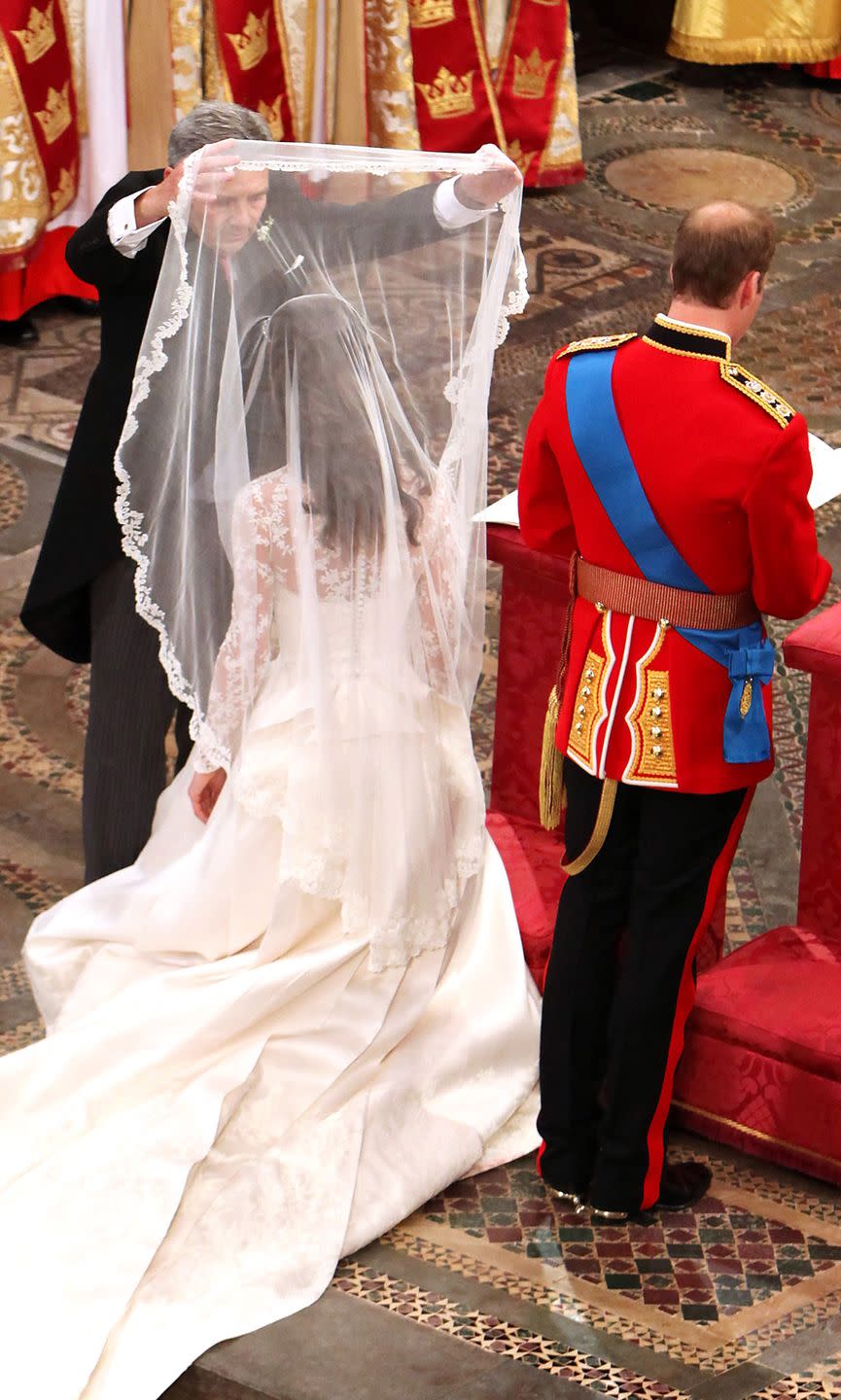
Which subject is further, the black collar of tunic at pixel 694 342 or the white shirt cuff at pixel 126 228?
the white shirt cuff at pixel 126 228

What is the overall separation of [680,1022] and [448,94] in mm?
4989

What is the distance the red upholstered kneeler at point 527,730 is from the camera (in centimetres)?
355

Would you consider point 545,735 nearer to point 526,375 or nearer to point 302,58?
point 526,375

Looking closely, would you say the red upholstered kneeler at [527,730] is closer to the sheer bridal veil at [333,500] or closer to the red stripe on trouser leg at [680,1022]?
the sheer bridal veil at [333,500]

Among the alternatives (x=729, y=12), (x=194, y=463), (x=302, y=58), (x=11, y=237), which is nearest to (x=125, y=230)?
(x=194, y=463)

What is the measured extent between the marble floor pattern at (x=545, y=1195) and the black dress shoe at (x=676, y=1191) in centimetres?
3

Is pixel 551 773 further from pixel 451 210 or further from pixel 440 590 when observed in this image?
pixel 451 210

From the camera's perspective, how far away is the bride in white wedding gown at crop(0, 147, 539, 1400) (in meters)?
2.99

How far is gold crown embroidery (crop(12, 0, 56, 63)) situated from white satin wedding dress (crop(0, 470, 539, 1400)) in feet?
11.4

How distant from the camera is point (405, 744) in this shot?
3.25m

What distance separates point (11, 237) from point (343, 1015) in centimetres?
376

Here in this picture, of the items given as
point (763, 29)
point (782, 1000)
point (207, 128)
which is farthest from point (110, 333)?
point (763, 29)

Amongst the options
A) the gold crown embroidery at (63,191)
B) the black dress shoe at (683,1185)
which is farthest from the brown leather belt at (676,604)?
the gold crown embroidery at (63,191)

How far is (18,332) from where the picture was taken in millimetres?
6578
